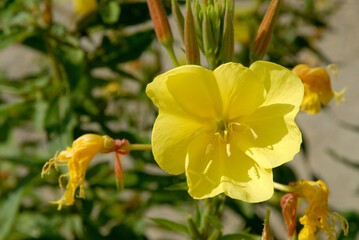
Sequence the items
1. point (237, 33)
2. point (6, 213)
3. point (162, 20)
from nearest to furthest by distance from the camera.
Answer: point (162, 20) < point (6, 213) < point (237, 33)

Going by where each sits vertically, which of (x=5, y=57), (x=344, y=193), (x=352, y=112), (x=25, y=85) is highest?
(x=25, y=85)

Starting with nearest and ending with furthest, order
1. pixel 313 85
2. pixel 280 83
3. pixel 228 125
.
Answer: pixel 280 83, pixel 228 125, pixel 313 85

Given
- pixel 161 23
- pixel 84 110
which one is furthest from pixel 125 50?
pixel 161 23

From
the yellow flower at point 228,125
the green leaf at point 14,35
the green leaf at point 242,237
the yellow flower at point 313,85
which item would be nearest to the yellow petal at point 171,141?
the yellow flower at point 228,125

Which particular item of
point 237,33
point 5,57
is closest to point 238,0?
point 237,33

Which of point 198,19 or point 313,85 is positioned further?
point 313,85

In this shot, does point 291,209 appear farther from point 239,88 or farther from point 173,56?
point 173,56

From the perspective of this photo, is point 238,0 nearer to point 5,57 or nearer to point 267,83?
point 5,57
